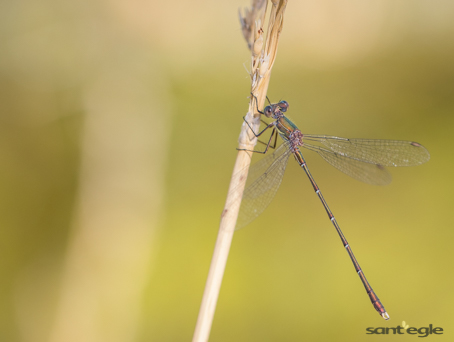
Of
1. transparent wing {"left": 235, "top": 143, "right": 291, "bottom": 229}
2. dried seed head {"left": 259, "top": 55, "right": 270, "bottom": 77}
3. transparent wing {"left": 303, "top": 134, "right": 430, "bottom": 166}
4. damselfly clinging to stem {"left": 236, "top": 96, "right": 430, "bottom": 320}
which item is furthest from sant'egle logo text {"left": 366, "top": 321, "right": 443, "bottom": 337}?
dried seed head {"left": 259, "top": 55, "right": 270, "bottom": 77}

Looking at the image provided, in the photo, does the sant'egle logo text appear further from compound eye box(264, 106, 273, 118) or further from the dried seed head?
the dried seed head

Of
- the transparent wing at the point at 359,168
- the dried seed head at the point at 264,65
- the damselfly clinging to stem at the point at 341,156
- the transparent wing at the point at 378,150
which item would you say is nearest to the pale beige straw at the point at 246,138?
the dried seed head at the point at 264,65

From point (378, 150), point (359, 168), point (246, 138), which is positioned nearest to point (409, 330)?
point (359, 168)

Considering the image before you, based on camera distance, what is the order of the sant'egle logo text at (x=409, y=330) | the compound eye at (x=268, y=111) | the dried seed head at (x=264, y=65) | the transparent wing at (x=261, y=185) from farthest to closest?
the sant'egle logo text at (x=409, y=330), the compound eye at (x=268, y=111), the transparent wing at (x=261, y=185), the dried seed head at (x=264, y=65)

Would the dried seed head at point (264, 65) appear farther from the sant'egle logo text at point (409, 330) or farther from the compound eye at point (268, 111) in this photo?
the sant'egle logo text at point (409, 330)

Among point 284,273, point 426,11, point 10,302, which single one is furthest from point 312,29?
point 10,302

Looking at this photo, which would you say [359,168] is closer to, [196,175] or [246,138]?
[196,175]
